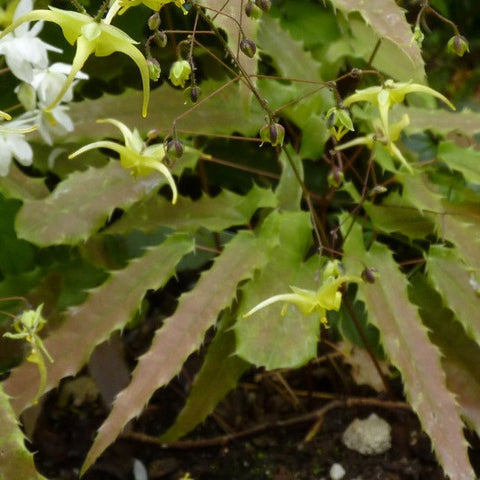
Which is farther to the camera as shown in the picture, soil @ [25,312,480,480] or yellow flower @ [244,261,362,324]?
soil @ [25,312,480,480]

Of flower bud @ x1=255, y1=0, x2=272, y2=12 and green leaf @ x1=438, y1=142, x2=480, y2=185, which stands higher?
flower bud @ x1=255, y1=0, x2=272, y2=12

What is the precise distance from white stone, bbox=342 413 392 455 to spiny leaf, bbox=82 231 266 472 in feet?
0.92

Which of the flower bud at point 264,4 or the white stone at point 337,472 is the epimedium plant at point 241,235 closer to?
the flower bud at point 264,4

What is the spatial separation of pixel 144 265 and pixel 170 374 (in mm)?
144

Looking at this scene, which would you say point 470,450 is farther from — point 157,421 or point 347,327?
point 157,421

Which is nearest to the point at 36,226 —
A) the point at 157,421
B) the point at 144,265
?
the point at 144,265

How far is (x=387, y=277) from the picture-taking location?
856 mm

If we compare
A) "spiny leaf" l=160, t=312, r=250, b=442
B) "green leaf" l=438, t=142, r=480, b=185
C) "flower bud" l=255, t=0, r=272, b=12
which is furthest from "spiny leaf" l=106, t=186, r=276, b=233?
"flower bud" l=255, t=0, r=272, b=12

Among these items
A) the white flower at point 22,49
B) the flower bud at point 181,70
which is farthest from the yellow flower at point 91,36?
the white flower at point 22,49

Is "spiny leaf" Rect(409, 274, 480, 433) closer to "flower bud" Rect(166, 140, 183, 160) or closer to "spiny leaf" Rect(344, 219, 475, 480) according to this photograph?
"spiny leaf" Rect(344, 219, 475, 480)

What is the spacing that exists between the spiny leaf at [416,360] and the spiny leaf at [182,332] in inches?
4.7

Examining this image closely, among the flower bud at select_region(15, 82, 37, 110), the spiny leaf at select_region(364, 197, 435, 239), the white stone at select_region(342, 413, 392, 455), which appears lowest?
the white stone at select_region(342, 413, 392, 455)

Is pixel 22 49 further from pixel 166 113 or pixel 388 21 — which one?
pixel 388 21

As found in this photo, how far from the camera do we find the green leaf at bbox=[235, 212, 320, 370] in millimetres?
773
